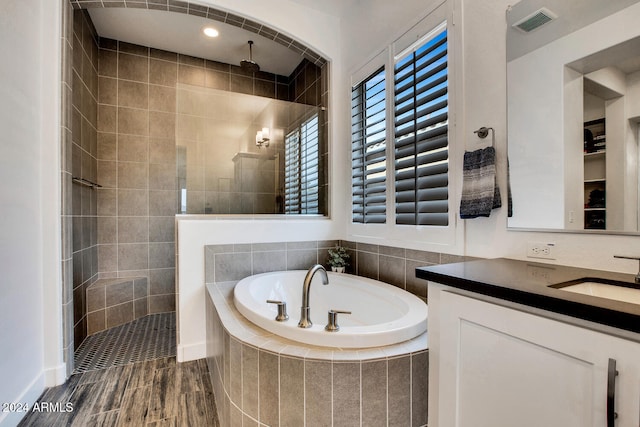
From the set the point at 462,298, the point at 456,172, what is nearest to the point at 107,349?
the point at 462,298

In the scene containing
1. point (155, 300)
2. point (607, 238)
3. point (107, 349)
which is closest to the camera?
point (607, 238)

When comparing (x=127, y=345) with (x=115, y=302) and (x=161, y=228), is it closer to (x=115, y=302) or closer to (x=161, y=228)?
(x=115, y=302)

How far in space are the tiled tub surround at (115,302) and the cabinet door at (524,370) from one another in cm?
305

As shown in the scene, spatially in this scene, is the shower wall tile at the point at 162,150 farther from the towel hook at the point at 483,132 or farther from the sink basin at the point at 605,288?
the sink basin at the point at 605,288

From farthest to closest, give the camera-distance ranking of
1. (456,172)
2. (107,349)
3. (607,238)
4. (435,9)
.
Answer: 1. (107,349)
2. (435,9)
3. (456,172)
4. (607,238)

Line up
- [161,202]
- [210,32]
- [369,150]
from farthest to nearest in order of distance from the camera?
[161,202], [210,32], [369,150]

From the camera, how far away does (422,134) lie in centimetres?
198

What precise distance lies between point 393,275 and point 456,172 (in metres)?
0.90

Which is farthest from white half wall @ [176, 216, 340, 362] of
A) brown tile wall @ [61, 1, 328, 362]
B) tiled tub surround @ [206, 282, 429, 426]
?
tiled tub surround @ [206, 282, 429, 426]

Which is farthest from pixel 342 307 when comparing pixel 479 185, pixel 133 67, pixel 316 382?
pixel 133 67

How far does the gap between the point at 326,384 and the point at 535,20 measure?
72.4 inches

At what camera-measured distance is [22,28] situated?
67.5 inches

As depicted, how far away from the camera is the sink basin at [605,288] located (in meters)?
0.97

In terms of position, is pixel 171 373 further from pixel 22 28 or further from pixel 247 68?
pixel 247 68
